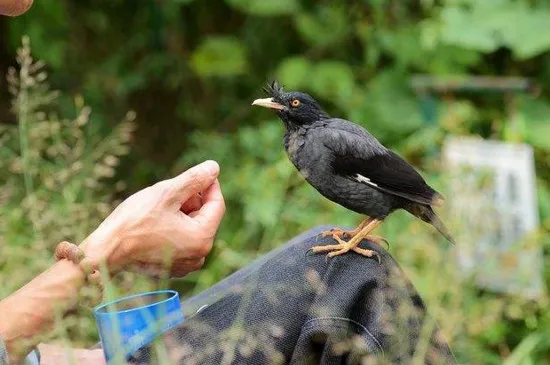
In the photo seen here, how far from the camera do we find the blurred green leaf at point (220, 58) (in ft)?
14.0

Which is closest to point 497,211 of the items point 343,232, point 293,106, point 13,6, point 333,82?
point 333,82

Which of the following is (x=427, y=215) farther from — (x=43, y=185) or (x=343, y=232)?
(x=43, y=185)

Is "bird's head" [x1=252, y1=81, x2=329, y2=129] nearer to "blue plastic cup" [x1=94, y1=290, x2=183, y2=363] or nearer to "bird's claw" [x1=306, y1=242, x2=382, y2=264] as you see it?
"bird's claw" [x1=306, y1=242, x2=382, y2=264]

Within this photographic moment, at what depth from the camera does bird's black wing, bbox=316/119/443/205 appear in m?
1.53

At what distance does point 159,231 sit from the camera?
1.55m

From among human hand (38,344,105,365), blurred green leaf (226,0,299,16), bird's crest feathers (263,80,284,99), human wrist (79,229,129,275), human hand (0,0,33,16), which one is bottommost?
blurred green leaf (226,0,299,16)

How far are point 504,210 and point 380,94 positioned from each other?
94cm

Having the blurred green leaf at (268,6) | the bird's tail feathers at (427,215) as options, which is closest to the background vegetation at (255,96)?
the blurred green leaf at (268,6)

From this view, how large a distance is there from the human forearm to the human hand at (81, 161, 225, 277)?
1.8 inches

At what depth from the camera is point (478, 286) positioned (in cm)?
301

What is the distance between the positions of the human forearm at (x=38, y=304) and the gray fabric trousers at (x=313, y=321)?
0.47ft

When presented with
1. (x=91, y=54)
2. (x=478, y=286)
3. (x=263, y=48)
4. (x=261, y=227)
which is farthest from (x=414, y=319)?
(x=91, y=54)

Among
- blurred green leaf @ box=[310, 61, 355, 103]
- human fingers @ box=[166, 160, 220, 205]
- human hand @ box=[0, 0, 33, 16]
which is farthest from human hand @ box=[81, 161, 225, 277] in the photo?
blurred green leaf @ box=[310, 61, 355, 103]

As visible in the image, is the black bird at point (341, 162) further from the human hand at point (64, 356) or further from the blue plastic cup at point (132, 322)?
the human hand at point (64, 356)
